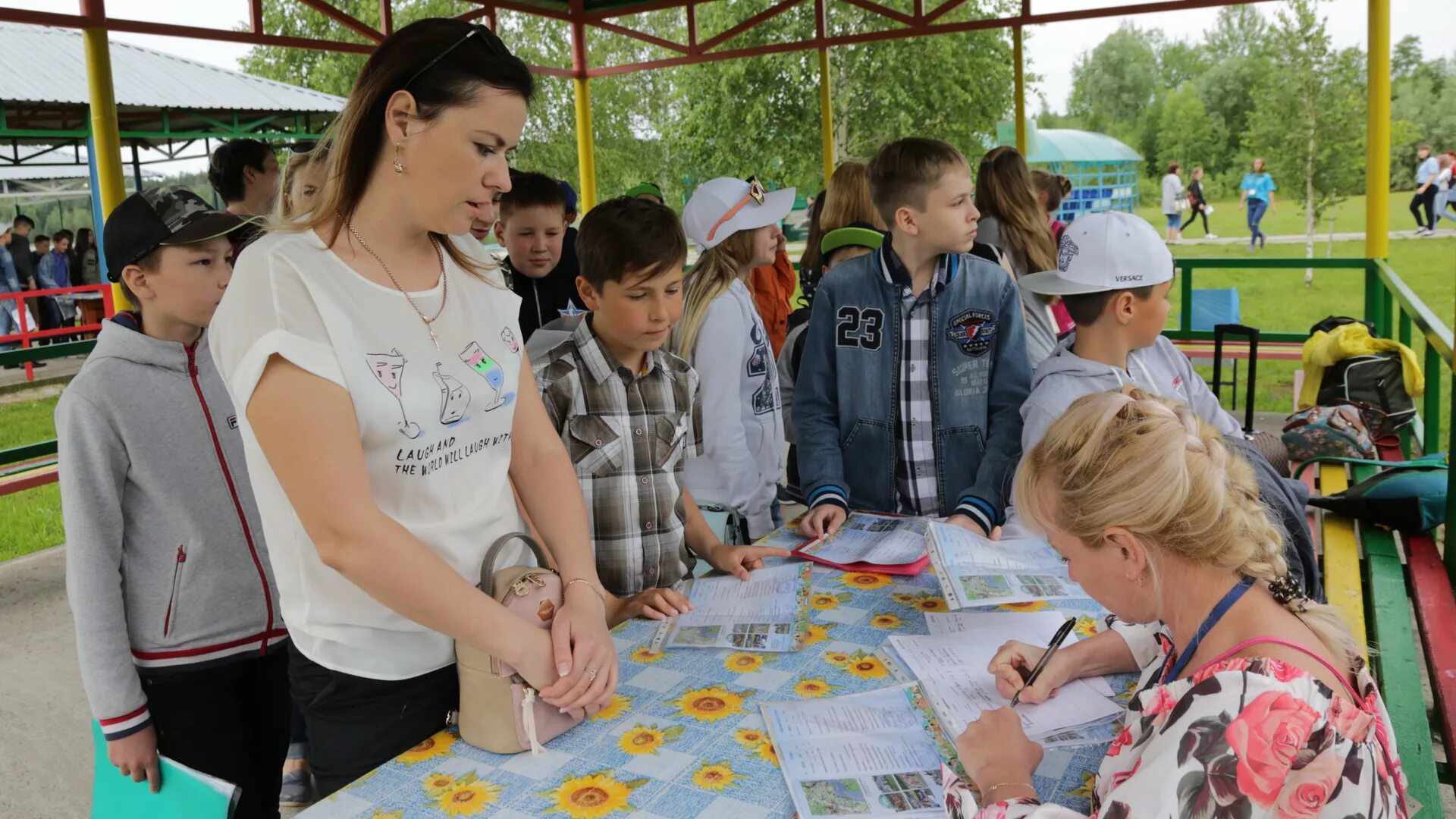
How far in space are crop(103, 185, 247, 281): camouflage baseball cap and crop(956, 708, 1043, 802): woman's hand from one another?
63.4 inches

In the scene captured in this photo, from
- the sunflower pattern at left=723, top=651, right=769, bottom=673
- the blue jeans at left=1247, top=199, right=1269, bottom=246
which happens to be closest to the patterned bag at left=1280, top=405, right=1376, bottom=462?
the sunflower pattern at left=723, top=651, right=769, bottom=673

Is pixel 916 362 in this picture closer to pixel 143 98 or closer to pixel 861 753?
pixel 861 753

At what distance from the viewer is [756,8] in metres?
18.8

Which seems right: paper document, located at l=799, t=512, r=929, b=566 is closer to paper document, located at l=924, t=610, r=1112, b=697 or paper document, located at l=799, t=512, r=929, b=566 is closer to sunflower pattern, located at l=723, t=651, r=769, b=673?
paper document, located at l=924, t=610, r=1112, b=697

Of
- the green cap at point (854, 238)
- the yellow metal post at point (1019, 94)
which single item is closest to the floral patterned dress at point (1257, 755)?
the green cap at point (854, 238)

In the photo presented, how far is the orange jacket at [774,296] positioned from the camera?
4.90m

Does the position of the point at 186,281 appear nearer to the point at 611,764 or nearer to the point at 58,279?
the point at 611,764

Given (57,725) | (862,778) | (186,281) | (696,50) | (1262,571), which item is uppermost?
(696,50)

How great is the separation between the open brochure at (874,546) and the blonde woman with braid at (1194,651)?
684mm

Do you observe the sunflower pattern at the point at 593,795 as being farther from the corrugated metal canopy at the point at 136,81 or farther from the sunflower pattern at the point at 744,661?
the corrugated metal canopy at the point at 136,81

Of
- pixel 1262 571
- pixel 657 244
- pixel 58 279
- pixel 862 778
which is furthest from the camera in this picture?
pixel 58 279

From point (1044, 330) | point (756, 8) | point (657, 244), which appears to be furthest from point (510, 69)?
point (756, 8)

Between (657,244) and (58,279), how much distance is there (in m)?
16.5

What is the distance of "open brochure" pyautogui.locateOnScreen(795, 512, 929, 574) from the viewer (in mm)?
Result: 2039
